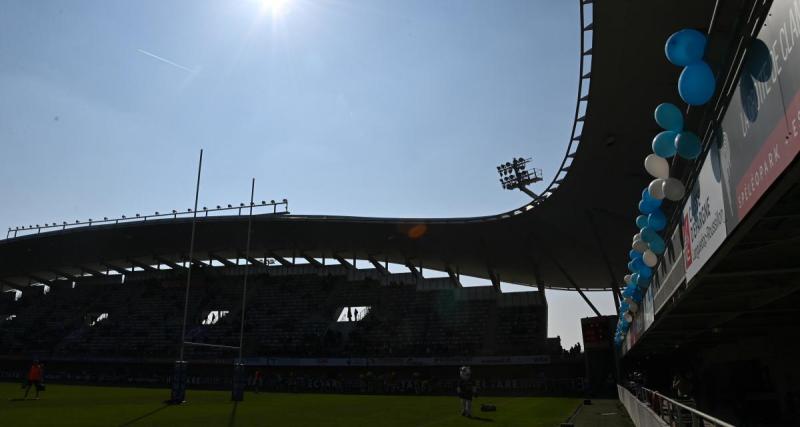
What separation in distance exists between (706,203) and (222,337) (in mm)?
47017

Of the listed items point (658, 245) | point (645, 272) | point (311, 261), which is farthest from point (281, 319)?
point (658, 245)

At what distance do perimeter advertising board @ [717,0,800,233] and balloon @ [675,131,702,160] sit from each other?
0.80 m

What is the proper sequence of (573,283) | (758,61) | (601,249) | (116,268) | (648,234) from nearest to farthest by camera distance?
(758,61) → (648,234) → (601,249) → (573,283) → (116,268)

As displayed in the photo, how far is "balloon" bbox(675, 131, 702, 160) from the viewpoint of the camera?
19.4 ft

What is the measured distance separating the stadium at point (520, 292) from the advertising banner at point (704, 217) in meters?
0.05

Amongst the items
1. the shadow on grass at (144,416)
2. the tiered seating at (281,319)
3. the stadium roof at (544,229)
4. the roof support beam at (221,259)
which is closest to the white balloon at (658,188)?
the stadium roof at (544,229)

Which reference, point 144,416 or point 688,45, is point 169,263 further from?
point 688,45

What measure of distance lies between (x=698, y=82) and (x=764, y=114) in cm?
127

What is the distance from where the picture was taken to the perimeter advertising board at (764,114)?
12.0ft

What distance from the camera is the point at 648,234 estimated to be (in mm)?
9195

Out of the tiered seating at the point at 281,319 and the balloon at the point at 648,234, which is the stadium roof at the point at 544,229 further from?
the balloon at the point at 648,234

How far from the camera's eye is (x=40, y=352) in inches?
1941

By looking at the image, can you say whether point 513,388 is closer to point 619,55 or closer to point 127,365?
point 619,55

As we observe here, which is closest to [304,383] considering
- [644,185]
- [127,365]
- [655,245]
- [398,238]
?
[398,238]
